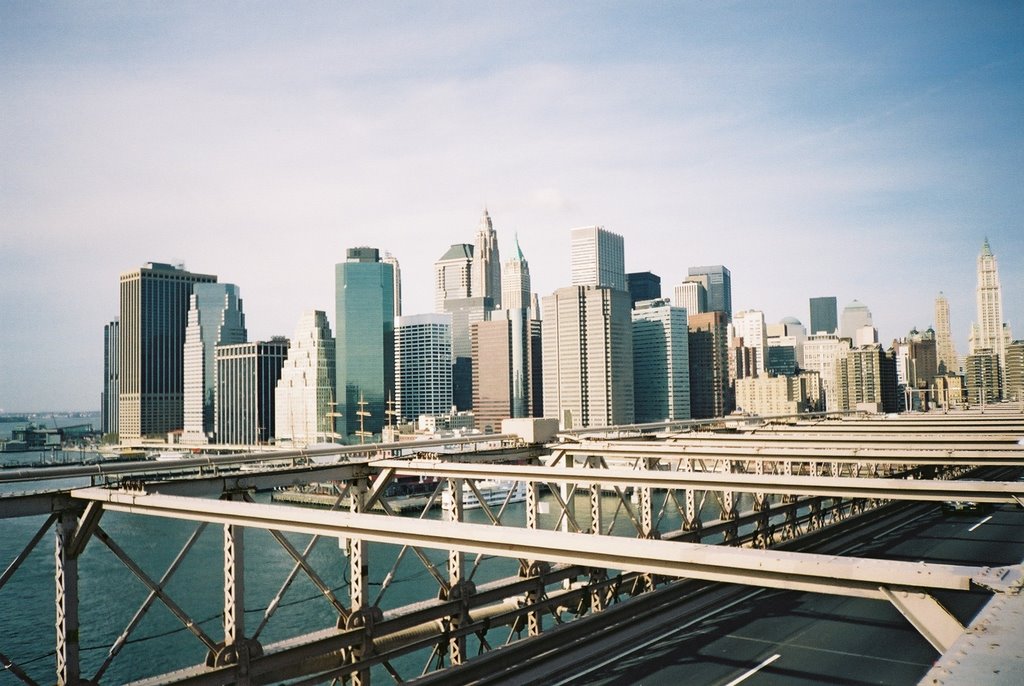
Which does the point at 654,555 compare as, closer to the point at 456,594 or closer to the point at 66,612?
the point at 456,594

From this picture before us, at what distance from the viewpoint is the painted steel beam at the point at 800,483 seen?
14445 mm

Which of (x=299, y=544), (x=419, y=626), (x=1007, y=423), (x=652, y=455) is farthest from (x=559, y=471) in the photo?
(x=299, y=544)

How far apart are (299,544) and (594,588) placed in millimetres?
72548

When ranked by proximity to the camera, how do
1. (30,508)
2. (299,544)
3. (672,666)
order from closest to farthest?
(30,508)
(672,666)
(299,544)

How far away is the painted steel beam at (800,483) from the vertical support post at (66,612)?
A: 7.73m

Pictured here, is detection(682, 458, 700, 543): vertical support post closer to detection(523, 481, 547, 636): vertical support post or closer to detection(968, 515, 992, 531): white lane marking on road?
detection(523, 481, 547, 636): vertical support post

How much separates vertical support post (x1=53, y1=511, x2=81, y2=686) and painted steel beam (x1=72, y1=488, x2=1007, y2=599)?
4153 millimetres

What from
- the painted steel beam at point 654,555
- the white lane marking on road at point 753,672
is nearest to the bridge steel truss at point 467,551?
the painted steel beam at point 654,555

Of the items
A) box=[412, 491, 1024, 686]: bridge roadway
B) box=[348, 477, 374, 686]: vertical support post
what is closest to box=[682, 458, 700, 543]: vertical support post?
box=[412, 491, 1024, 686]: bridge roadway

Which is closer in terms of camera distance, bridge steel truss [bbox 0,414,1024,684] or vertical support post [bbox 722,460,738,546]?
bridge steel truss [bbox 0,414,1024,684]

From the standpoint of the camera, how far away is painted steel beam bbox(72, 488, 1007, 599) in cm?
721

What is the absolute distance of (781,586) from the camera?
7832 mm

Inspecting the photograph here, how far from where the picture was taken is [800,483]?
49.1 ft

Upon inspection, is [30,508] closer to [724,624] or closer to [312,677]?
[312,677]
